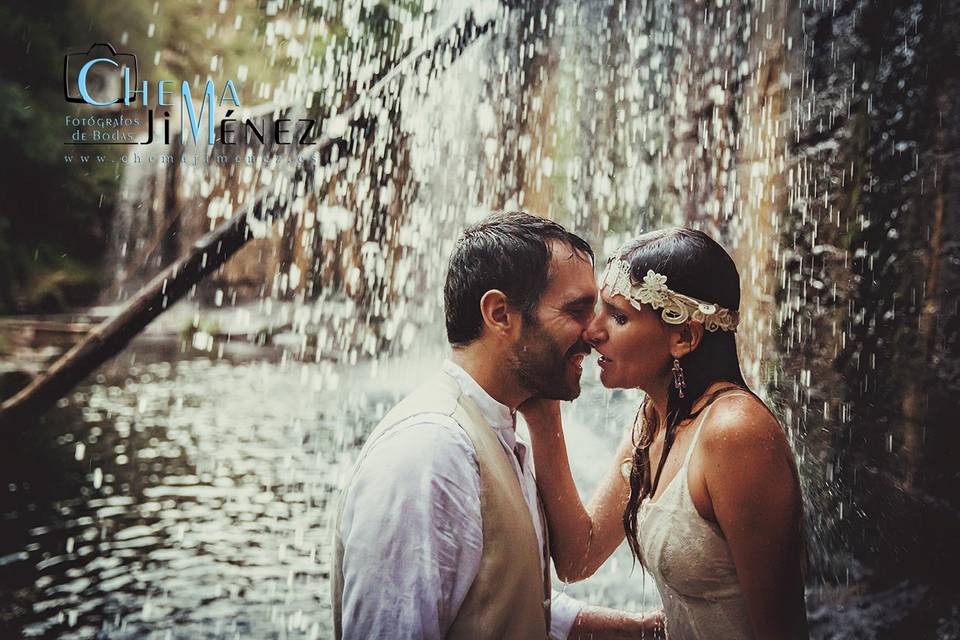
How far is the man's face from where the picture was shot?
6.68 ft

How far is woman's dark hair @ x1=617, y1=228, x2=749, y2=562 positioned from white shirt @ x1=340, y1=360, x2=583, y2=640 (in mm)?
950

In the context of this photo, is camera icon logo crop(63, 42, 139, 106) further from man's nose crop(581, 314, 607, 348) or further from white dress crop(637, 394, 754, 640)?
white dress crop(637, 394, 754, 640)

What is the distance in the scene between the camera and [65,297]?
14.9 m

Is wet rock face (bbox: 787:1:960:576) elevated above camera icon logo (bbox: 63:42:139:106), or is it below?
below

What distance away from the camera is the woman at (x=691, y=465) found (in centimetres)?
204

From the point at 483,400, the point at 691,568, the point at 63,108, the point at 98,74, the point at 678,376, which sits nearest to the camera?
the point at 483,400

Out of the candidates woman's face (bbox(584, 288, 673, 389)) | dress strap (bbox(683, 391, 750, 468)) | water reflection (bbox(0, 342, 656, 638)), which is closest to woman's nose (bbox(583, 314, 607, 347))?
woman's face (bbox(584, 288, 673, 389))

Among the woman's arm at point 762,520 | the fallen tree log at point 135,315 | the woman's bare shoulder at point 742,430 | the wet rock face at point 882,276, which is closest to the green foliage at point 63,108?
the fallen tree log at point 135,315

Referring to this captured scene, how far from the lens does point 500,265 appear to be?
78.5 inches

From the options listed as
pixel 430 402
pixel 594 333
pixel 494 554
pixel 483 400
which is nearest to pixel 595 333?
pixel 594 333

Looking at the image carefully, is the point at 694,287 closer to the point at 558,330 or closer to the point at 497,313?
the point at 558,330

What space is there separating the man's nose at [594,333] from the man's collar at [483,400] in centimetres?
39

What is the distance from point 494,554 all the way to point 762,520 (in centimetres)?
84

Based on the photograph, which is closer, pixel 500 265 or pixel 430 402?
pixel 430 402
